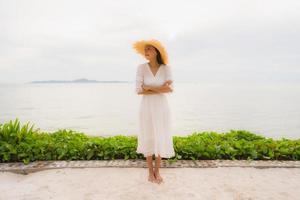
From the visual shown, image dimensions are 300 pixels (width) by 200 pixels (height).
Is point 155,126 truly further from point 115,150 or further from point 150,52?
point 115,150

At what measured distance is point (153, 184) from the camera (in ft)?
17.1

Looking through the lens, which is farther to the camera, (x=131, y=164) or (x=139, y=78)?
(x=131, y=164)

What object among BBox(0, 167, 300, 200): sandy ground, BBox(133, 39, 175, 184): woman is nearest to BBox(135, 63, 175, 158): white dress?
BBox(133, 39, 175, 184): woman

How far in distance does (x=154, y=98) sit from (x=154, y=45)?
33.7 inches

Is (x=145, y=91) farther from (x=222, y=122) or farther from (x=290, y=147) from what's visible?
(x=222, y=122)

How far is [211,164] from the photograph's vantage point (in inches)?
243

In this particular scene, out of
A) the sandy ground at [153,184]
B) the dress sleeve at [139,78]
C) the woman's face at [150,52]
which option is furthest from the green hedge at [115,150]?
the woman's face at [150,52]

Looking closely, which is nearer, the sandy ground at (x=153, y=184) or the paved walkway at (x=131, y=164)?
the sandy ground at (x=153, y=184)

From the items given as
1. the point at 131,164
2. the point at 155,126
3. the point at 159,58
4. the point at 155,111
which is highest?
the point at 159,58

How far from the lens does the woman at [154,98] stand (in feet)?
17.1

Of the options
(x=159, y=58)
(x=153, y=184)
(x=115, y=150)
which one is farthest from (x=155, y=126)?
(x=115, y=150)

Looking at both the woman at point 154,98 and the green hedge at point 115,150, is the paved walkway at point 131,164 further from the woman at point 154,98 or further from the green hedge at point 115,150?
the woman at point 154,98

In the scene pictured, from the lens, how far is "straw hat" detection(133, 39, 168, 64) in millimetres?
5145

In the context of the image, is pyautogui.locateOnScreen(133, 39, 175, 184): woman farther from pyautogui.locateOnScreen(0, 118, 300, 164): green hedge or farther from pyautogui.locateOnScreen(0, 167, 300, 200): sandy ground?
pyautogui.locateOnScreen(0, 118, 300, 164): green hedge
